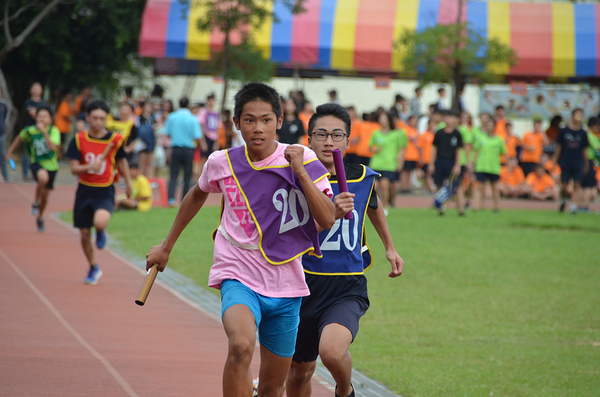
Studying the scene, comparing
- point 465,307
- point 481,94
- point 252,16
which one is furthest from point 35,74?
point 465,307

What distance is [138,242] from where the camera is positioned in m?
11.2

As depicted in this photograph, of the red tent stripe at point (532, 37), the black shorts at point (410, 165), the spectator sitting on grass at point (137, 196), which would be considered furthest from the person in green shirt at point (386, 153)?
the red tent stripe at point (532, 37)

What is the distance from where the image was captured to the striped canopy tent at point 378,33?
80.9 ft

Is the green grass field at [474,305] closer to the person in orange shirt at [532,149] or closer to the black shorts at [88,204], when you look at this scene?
the black shorts at [88,204]

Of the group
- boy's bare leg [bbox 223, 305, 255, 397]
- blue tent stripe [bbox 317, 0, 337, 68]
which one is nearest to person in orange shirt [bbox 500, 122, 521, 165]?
blue tent stripe [bbox 317, 0, 337, 68]

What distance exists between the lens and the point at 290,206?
3781 millimetres

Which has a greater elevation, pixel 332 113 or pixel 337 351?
pixel 332 113

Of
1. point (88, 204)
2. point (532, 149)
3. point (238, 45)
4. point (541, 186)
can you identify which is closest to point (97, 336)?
point (88, 204)

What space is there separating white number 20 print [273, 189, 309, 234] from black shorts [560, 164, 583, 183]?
14259mm

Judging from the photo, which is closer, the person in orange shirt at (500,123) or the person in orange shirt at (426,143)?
the person in orange shirt at (426,143)

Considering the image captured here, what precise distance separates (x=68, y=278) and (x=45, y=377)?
364 centimetres

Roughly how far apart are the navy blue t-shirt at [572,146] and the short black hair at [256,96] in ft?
46.7

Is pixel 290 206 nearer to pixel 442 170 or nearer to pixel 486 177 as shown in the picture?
pixel 442 170

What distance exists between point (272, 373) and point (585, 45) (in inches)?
981
